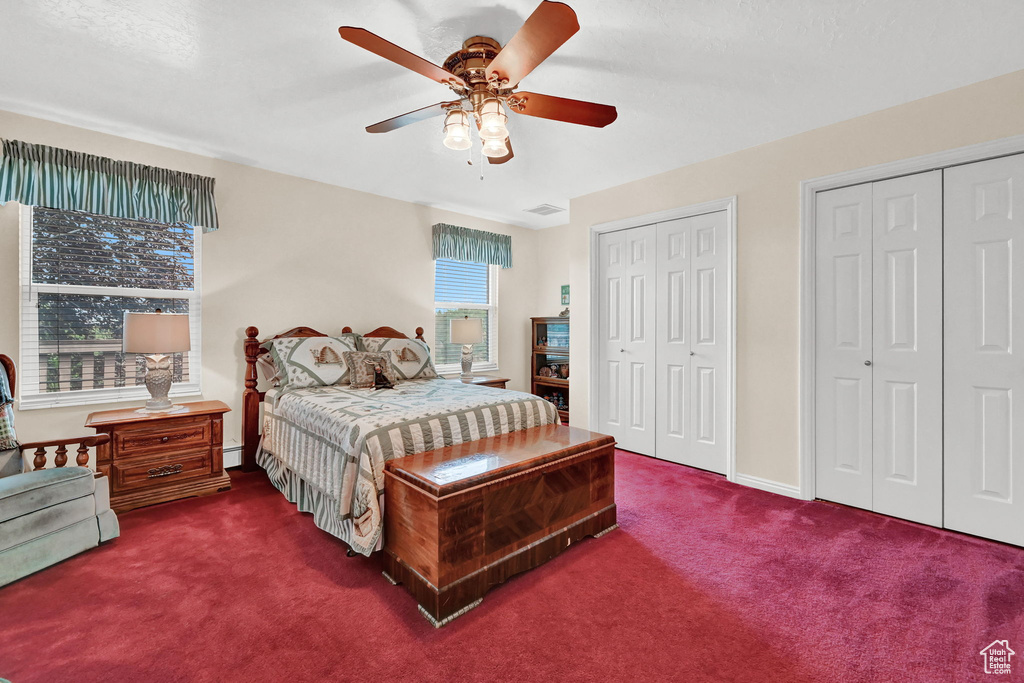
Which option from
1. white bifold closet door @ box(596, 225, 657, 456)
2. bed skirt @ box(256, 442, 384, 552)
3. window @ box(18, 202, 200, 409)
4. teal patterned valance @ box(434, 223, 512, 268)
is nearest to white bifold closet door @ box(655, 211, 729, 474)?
white bifold closet door @ box(596, 225, 657, 456)

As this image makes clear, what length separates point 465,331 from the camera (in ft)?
14.7

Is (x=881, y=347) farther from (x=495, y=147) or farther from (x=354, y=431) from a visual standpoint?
(x=354, y=431)

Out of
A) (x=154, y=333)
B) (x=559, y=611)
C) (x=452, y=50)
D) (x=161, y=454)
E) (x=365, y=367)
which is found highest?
(x=452, y=50)

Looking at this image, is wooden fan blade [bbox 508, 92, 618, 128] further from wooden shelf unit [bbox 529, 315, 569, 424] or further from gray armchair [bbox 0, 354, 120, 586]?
wooden shelf unit [bbox 529, 315, 569, 424]

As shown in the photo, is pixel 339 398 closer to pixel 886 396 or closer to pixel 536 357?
pixel 536 357

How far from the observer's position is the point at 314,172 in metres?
3.72

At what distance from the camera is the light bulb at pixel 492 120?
190 centimetres

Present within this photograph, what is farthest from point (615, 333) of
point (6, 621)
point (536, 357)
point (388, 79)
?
point (6, 621)

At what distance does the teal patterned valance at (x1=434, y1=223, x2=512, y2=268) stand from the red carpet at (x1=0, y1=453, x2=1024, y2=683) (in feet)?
9.93

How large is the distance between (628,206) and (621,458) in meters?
2.24

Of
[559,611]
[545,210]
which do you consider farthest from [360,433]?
[545,210]

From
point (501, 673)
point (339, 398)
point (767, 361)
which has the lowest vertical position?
point (501, 673)

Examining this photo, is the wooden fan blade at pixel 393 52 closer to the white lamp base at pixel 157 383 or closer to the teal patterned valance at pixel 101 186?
the teal patterned valance at pixel 101 186

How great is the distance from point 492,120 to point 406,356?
243 centimetres
